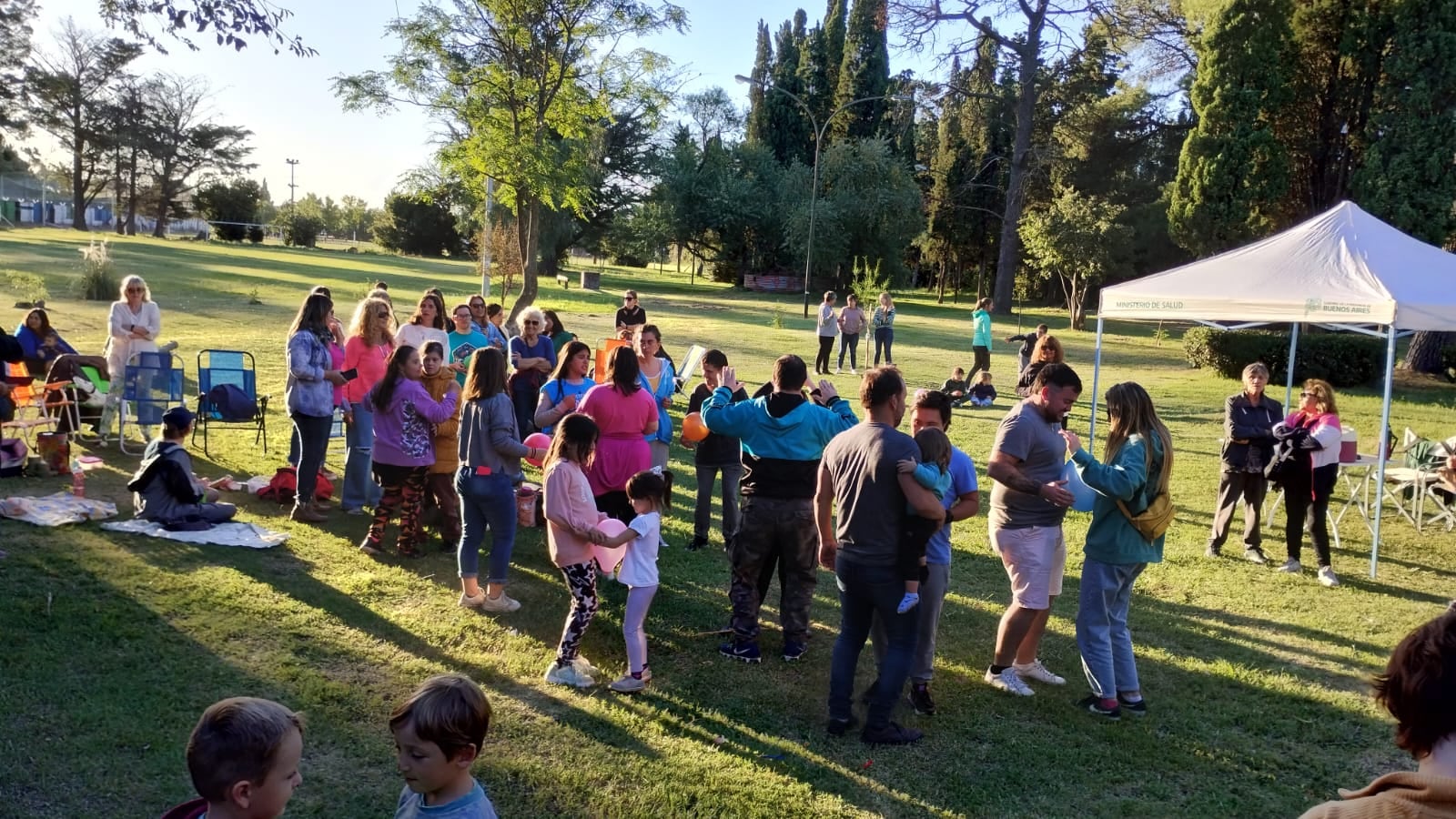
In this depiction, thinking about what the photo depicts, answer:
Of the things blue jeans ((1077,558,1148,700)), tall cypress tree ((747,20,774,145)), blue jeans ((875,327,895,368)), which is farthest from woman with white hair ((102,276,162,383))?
tall cypress tree ((747,20,774,145))

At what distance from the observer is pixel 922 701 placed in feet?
16.5

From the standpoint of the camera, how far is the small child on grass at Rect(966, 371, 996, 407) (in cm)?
1645

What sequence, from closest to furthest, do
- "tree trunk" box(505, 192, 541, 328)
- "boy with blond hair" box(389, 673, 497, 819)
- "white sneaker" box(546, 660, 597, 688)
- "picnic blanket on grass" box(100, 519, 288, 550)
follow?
"boy with blond hair" box(389, 673, 497, 819) → "white sneaker" box(546, 660, 597, 688) → "picnic blanket on grass" box(100, 519, 288, 550) → "tree trunk" box(505, 192, 541, 328)

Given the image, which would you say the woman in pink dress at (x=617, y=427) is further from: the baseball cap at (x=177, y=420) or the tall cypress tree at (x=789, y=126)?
the tall cypress tree at (x=789, y=126)

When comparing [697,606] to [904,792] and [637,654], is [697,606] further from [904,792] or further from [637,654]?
[904,792]

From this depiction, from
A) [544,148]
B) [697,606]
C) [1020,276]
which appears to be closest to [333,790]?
[697,606]

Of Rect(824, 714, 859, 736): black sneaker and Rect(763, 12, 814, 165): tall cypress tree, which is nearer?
Rect(824, 714, 859, 736): black sneaker

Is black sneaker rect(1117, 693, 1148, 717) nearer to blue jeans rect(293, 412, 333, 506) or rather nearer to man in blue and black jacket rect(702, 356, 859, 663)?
man in blue and black jacket rect(702, 356, 859, 663)

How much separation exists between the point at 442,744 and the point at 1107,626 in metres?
3.67

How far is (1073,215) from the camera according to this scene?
118 feet

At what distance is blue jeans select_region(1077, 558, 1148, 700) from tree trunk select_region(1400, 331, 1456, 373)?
68.4ft

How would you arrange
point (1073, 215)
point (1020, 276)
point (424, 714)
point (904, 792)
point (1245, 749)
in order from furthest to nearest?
1. point (1020, 276)
2. point (1073, 215)
3. point (1245, 749)
4. point (904, 792)
5. point (424, 714)

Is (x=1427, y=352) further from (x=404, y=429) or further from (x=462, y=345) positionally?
(x=404, y=429)

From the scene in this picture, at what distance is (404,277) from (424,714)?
4345 centimetres
